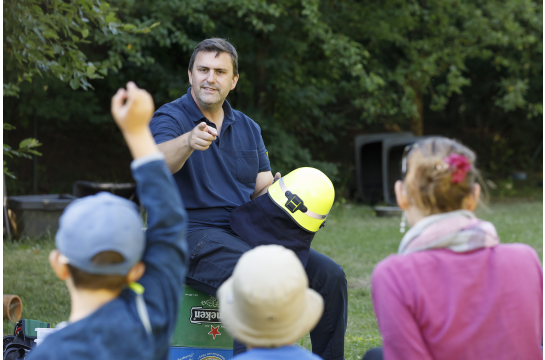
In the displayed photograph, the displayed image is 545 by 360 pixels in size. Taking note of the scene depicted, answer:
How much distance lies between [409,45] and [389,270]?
30.3 feet

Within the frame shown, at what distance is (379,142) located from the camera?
35.0ft

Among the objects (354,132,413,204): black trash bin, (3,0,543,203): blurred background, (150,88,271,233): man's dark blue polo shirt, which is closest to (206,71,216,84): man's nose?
(150,88,271,233): man's dark blue polo shirt

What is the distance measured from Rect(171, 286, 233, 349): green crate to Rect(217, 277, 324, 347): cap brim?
1.07m

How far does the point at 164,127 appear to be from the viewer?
267 centimetres

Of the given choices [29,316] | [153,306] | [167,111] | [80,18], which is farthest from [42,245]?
[153,306]

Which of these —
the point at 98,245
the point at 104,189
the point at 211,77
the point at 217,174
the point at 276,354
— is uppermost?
the point at 211,77

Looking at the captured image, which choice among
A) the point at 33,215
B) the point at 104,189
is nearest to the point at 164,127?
the point at 33,215

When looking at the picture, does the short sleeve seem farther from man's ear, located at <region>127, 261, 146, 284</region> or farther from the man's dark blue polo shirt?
man's ear, located at <region>127, 261, 146, 284</region>

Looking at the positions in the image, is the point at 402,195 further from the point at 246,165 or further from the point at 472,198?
the point at 246,165

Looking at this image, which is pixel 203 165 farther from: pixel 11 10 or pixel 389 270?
pixel 11 10

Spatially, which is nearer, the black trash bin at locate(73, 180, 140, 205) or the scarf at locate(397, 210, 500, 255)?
the scarf at locate(397, 210, 500, 255)

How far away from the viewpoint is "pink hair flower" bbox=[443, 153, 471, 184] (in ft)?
5.24

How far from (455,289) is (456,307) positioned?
0.15 ft

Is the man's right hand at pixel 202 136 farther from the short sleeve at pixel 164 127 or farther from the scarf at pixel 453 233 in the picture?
the scarf at pixel 453 233
